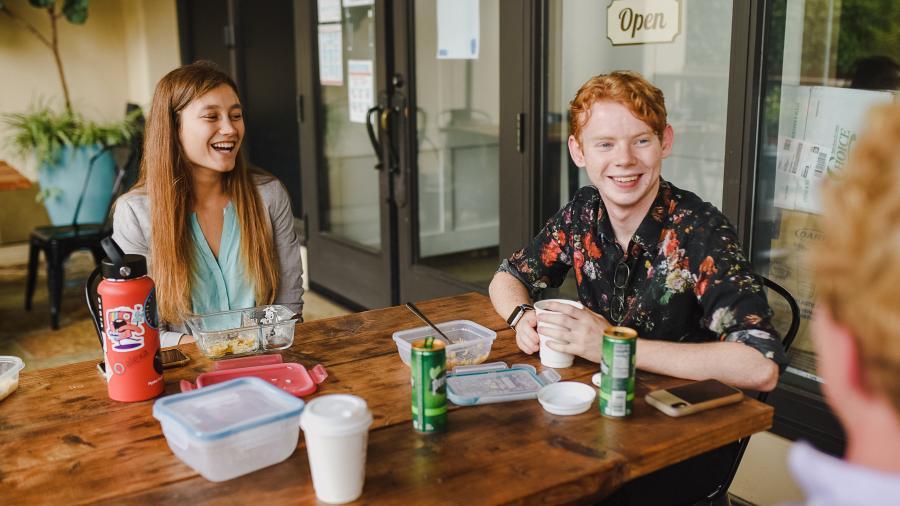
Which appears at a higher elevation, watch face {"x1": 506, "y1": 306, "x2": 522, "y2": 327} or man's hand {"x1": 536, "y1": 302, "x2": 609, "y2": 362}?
man's hand {"x1": 536, "y1": 302, "x2": 609, "y2": 362}

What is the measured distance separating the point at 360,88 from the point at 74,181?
214 cm

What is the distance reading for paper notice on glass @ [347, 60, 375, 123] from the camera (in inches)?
167

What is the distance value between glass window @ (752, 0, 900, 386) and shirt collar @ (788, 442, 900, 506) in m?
1.58

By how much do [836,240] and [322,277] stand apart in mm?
4305

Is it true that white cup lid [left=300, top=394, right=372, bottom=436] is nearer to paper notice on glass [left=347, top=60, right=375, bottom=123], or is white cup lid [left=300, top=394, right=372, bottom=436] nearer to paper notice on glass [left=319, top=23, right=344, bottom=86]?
paper notice on glass [left=347, top=60, right=375, bottom=123]

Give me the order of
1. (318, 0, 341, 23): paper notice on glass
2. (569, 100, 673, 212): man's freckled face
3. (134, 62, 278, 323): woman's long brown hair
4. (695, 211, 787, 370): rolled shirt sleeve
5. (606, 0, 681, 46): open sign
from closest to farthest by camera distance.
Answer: (695, 211, 787, 370): rolled shirt sleeve < (569, 100, 673, 212): man's freckled face < (134, 62, 278, 323): woman's long brown hair < (606, 0, 681, 46): open sign < (318, 0, 341, 23): paper notice on glass

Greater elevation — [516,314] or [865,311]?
[865,311]

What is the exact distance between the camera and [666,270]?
1755mm

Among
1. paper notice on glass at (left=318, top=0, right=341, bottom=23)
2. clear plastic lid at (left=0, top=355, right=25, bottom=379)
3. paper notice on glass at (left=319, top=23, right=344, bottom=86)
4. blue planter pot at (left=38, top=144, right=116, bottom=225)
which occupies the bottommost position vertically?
blue planter pot at (left=38, top=144, right=116, bottom=225)

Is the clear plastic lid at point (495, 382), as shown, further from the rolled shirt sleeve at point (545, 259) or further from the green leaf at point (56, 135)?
the green leaf at point (56, 135)

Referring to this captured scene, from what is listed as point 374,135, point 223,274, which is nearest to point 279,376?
point 223,274

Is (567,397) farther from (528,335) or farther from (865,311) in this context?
(865,311)

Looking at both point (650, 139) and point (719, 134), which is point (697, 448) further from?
point (719, 134)

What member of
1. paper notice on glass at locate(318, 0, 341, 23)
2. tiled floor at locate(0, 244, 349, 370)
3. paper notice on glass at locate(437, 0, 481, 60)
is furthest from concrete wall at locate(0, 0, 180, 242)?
paper notice on glass at locate(437, 0, 481, 60)
